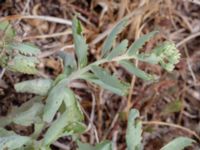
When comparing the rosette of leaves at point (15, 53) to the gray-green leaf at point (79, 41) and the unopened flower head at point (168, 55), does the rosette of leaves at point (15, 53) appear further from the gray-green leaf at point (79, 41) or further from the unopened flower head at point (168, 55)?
the unopened flower head at point (168, 55)

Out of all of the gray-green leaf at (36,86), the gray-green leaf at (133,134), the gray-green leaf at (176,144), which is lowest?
the gray-green leaf at (176,144)

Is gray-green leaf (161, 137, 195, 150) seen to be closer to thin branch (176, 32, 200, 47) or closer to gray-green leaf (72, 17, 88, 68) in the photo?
gray-green leaf (72, 17, 88, 68)

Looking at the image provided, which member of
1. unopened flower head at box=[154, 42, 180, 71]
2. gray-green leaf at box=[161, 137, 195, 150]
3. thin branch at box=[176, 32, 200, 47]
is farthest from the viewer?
thin branch at box=[176, 32, 200, 47]

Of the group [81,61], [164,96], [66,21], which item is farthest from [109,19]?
[81,61]

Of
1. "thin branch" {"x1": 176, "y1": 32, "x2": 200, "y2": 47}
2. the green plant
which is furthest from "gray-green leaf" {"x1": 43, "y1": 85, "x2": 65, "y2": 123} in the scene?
"thin branch" {"x1": 176, "y1": 32, "x2": 200, "y2": 47}

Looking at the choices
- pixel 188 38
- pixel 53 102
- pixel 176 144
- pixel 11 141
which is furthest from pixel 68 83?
pixel 188 38

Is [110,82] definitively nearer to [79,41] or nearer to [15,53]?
[79,41]

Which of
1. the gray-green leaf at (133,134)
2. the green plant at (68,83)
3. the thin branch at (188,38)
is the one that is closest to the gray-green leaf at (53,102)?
the green plant at (68,83)
